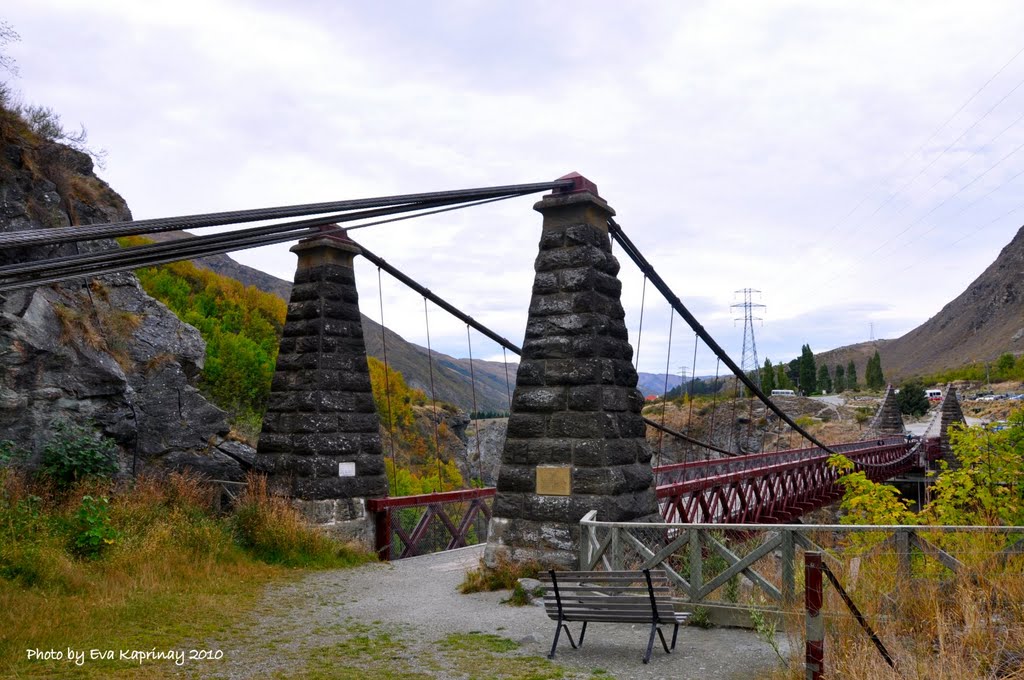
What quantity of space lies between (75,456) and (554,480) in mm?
5566

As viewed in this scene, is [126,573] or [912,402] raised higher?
[912,402]

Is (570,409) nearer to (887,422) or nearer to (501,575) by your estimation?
(501,575)

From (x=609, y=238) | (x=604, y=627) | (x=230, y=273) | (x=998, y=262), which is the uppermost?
(x=998, y=262)

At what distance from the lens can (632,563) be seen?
7305 millimetres

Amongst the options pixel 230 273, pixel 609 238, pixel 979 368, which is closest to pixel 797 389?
pixel 979 368

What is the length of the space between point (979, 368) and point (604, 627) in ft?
301

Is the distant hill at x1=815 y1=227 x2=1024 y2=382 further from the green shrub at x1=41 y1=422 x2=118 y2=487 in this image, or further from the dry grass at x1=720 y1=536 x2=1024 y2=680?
the green shrub at x1=41 y1=422 x2=118 y2=487

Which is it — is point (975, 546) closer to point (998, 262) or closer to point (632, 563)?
point (632, 563)

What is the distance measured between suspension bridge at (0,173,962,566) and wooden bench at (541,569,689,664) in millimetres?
1965

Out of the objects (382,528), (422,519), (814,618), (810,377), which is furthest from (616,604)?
(810,377)

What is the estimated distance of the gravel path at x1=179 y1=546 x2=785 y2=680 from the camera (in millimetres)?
4969

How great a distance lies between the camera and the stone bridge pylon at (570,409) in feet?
25.0

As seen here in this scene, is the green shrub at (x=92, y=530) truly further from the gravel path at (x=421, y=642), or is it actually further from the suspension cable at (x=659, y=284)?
the suspension cable at (x=659, y=284)

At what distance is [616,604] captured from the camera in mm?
5277
